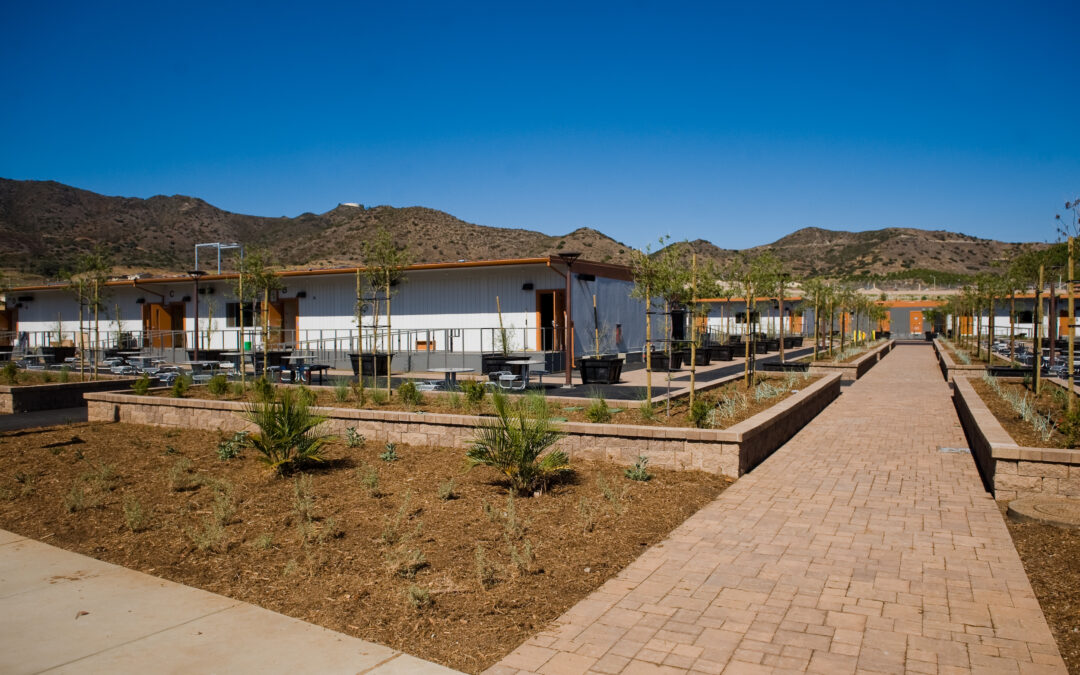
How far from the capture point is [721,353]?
2712 centimetres

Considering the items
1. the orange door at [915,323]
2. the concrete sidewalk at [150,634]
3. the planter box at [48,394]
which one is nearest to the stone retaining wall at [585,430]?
the planter box at [48,394]

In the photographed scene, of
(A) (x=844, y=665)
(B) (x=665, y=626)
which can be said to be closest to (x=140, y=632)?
(B) (x=665, y=626)

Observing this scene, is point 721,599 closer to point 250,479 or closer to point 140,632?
point 140,632

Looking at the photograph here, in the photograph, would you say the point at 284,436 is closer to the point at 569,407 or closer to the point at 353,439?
the point at 353,439

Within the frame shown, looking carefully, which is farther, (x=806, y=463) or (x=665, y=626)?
(x=806, y=463)

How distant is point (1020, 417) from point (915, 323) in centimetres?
6354

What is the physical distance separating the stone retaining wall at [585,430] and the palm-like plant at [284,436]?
147 cm

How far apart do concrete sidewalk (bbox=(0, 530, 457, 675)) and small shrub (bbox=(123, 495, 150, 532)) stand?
0.89 m

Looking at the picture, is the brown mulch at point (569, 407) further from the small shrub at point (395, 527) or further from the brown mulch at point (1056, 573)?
the brown mulch at point (1056, 573)

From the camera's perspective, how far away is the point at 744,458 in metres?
7.67

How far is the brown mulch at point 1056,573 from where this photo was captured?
3824 mm

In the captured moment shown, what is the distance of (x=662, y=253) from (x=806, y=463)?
441 cm

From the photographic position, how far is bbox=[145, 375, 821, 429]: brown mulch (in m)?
9.17

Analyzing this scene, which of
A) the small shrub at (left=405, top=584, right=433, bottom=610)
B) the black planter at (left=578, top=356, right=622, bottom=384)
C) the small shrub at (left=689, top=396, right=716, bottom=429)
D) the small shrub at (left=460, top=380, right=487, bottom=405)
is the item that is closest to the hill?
the black planter at (left=578, top=356, right=622, bottom=384)
